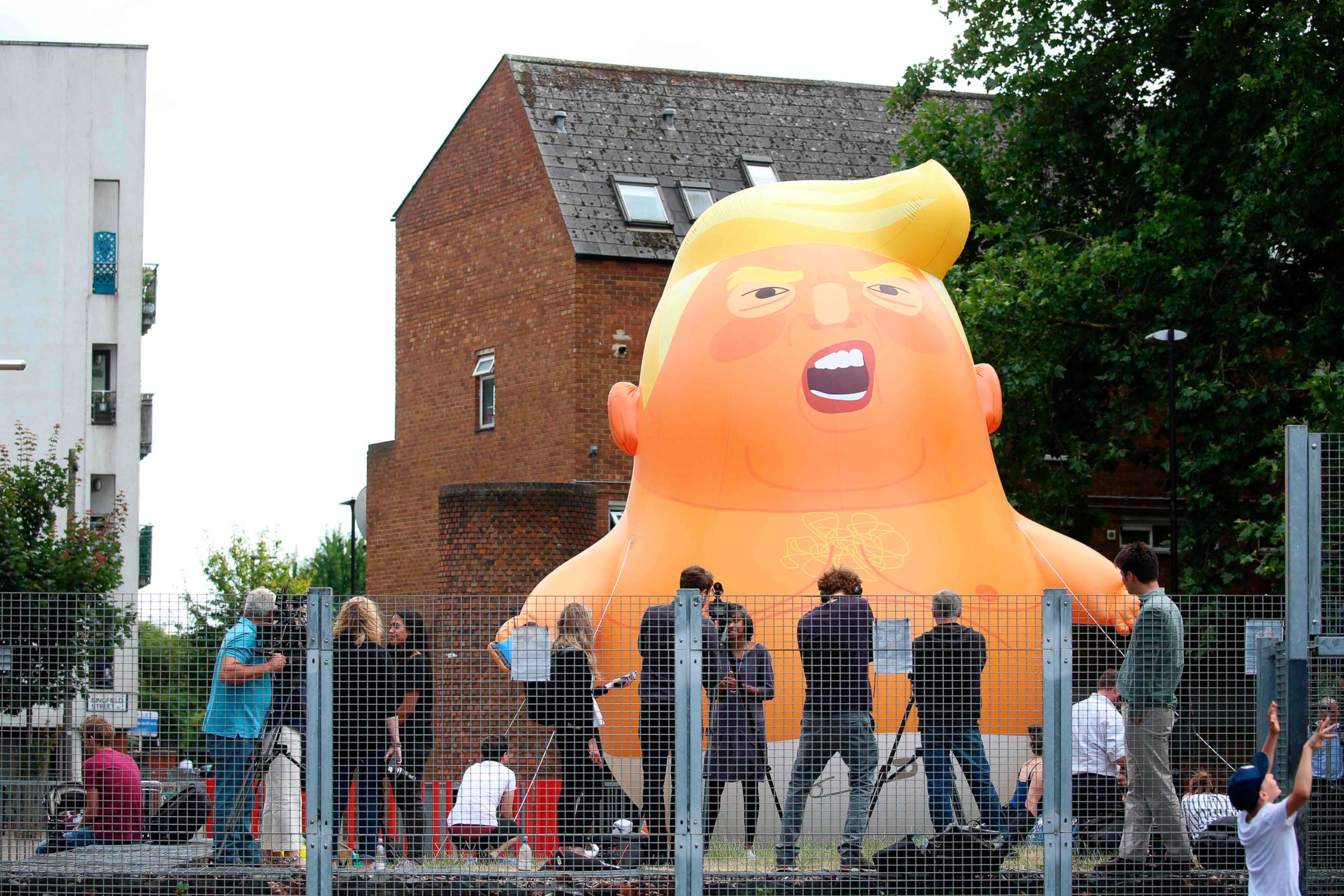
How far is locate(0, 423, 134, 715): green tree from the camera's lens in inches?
362

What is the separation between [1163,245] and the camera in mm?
19844

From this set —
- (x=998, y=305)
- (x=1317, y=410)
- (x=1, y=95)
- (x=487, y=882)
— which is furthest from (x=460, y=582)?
(x=1, y=95)

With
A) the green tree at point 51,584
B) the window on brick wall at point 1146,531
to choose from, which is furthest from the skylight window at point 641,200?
the green tree at point 51,584

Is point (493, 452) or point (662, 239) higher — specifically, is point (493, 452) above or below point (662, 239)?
below

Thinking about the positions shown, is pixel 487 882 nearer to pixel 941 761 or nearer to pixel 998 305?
pixel 941 761

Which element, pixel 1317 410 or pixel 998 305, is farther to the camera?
pixel 998 305

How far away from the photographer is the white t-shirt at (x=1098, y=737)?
948cm

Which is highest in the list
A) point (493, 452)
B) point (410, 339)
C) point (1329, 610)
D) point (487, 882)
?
point (410, 339)

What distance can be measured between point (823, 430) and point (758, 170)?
18.1 m

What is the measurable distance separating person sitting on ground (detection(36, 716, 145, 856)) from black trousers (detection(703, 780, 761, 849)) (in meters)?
2.97

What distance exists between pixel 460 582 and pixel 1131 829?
37.9 ft

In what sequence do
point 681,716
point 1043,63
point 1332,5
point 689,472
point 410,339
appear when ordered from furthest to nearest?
point 410,339
point 1043,63
point 1332,5
point 689,472
point 681,716

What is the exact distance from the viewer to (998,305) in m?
19.7

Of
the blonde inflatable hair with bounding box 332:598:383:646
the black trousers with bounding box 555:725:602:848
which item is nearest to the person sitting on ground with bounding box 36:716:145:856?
the blonde inflatable hair with bounding box 332:598:383:646
